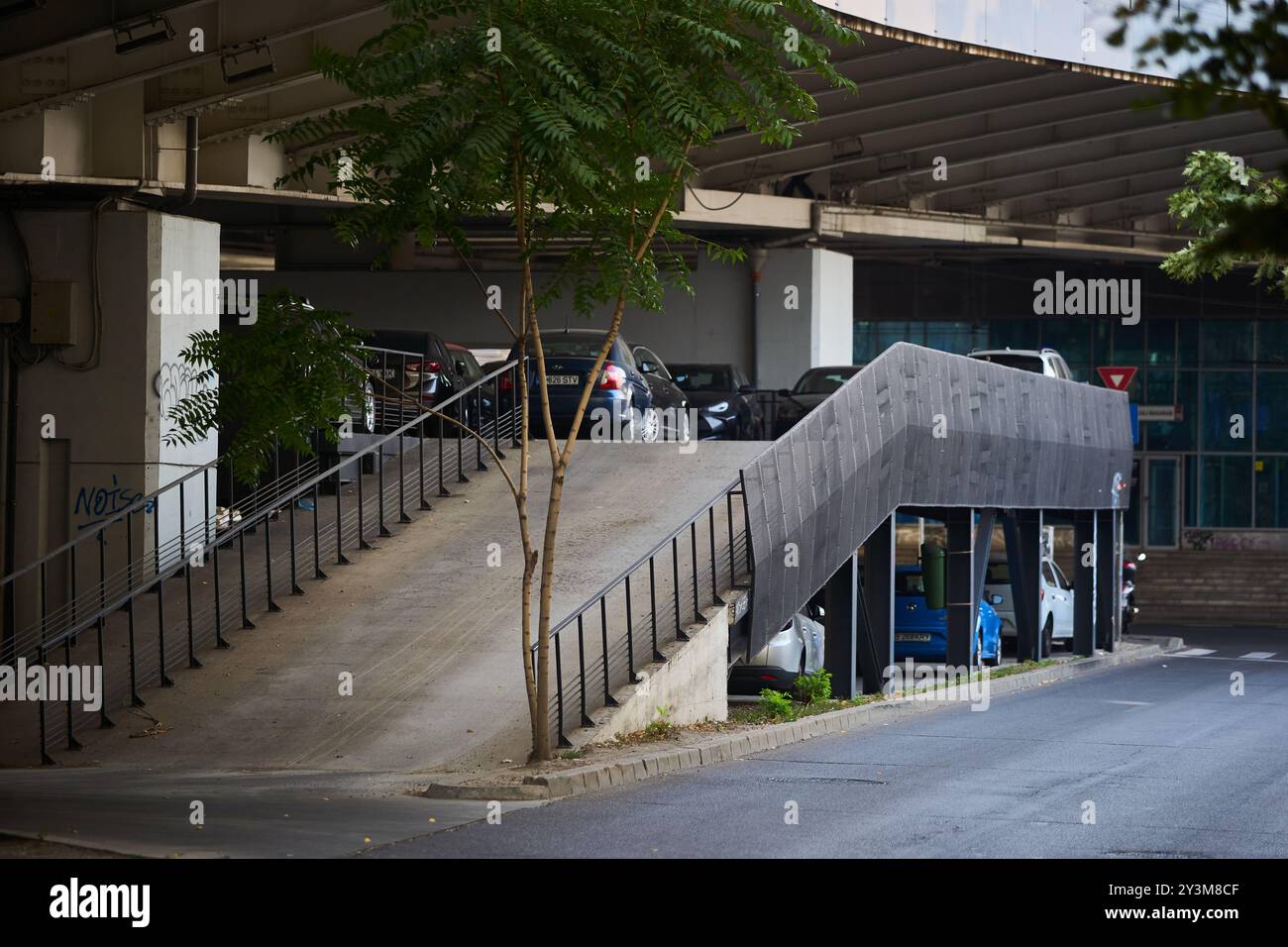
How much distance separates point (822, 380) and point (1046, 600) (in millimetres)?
5521

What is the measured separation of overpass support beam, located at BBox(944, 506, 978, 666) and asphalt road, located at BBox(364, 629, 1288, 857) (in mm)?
4090

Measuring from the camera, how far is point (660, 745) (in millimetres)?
13141

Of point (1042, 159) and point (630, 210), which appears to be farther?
point (1042, 159)

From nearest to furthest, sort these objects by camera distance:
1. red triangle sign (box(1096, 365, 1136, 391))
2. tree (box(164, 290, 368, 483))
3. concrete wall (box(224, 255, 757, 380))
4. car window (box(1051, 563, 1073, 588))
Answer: tree (box(164, 290, 368, 483)) → car window (box(1051, 563, 1073, 588)) → red triangle sign (box(1096, 365, 1136, 391)) → concrete wall (box(224, 255, 757, 380))

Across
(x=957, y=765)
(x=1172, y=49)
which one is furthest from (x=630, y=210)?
(x=1172, y=49)

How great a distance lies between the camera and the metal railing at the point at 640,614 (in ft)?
43.2

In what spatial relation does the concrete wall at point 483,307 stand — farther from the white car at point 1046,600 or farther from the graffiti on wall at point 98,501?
the graffiti on wall at point 98,501

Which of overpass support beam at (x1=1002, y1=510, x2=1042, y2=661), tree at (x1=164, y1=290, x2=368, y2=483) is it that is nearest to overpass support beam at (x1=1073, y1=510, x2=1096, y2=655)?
overpass support beam at (x1=1002, y1=510, x2=1042, y2=661)

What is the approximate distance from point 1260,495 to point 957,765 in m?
42.9

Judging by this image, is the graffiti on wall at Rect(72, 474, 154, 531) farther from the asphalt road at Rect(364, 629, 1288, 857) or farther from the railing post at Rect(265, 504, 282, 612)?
the asphalt road at Rect(364, 629, 1288, 857)

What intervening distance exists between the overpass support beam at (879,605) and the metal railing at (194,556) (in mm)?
4827

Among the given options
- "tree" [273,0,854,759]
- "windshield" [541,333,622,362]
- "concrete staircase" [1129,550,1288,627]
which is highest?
"tree" [273,0,854,759]

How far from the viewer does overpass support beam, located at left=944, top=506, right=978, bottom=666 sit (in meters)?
22.5
